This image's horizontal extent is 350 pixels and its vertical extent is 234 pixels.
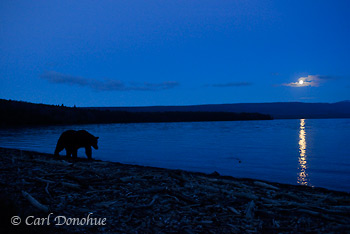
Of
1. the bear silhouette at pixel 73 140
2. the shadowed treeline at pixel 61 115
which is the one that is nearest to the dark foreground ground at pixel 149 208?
the bear silhouette at pixel 73 140

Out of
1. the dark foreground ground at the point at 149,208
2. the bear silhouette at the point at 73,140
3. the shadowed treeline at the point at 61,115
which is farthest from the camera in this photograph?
the shadowed treeline at the point at 61,115

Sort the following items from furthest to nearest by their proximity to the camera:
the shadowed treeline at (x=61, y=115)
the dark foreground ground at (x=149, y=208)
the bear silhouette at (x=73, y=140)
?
the shadowed treeline at (x=61, y=115), the bear silhouette at (x=73, y=140), the dark foreground ground at (x=149, y=208)

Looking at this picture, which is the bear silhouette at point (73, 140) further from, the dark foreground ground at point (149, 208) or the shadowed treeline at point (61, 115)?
the shadowed treeline at point (61, 115)

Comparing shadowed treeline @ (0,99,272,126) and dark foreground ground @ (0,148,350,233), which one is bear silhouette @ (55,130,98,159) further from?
shadowed treeline @ (0,99,272,126)

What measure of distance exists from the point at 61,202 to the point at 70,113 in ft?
341

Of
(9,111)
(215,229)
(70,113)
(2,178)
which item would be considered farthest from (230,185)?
(70,113)

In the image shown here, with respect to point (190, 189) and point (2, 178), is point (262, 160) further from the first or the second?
point (2, 178)

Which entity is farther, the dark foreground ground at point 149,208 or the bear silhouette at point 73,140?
the bear silhouette at point 73,140

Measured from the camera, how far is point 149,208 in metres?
7.11

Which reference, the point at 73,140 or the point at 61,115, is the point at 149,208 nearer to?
the point at 73,140

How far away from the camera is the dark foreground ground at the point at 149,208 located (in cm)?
593

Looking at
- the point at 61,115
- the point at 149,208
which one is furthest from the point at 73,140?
the point at 61,115

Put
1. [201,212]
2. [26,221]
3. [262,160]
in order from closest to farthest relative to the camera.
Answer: [26,221]
[201,212]
[262,160]

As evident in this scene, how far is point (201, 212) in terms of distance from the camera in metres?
6.89
